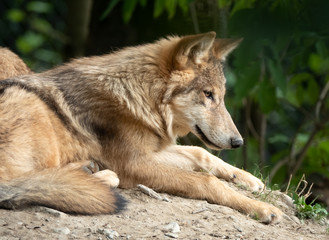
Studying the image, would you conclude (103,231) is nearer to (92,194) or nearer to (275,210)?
(92,194)

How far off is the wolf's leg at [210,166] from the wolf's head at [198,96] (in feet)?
0.85

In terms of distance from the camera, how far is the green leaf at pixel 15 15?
9.45 m

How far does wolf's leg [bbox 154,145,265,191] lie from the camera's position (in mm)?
4758

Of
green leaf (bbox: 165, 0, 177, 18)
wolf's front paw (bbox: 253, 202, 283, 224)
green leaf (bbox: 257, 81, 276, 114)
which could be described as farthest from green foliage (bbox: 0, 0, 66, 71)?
wolf's front paw (bbox: 253, 202, 283, 224)

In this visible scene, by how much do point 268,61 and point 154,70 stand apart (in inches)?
56.2

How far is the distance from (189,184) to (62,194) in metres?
1.14

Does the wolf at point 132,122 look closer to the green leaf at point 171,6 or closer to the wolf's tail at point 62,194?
the wolf's tail at point 62,194

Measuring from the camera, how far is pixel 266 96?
5.48 m

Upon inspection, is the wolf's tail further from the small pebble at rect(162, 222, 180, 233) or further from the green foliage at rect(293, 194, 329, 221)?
the green foliage at rect(293, 194, 329, 221)

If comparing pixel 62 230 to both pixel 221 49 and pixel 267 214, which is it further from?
pixel 221 49

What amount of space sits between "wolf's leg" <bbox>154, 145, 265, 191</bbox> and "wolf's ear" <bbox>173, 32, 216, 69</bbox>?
813 mm

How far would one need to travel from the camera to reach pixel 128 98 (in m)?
4.61

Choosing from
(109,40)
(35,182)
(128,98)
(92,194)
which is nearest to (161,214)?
(92,194)

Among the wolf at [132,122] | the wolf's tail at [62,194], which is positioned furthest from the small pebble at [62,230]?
the wolf at [132,122]
